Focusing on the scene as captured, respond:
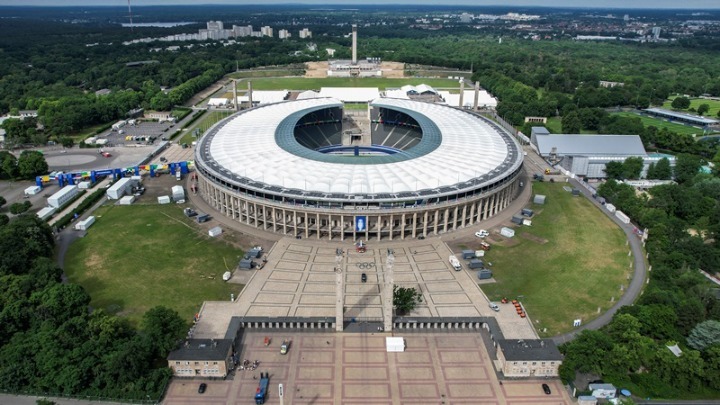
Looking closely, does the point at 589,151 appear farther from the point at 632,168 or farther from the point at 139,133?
the point at 139,133

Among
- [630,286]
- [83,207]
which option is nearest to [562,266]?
[630,286]

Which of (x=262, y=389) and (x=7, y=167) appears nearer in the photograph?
(x=262, y=389)

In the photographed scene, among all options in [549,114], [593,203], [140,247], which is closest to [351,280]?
[140,247]

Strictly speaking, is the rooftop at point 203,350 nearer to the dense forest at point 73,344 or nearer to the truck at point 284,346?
the dense forest at point 73,344

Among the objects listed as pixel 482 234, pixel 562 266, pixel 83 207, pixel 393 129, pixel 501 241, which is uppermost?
pixel 393 129

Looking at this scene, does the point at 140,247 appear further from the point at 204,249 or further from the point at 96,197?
the point at 96,197

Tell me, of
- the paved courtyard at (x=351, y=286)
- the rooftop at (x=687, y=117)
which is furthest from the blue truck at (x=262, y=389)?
the rooftop at (x=687, y=117)
